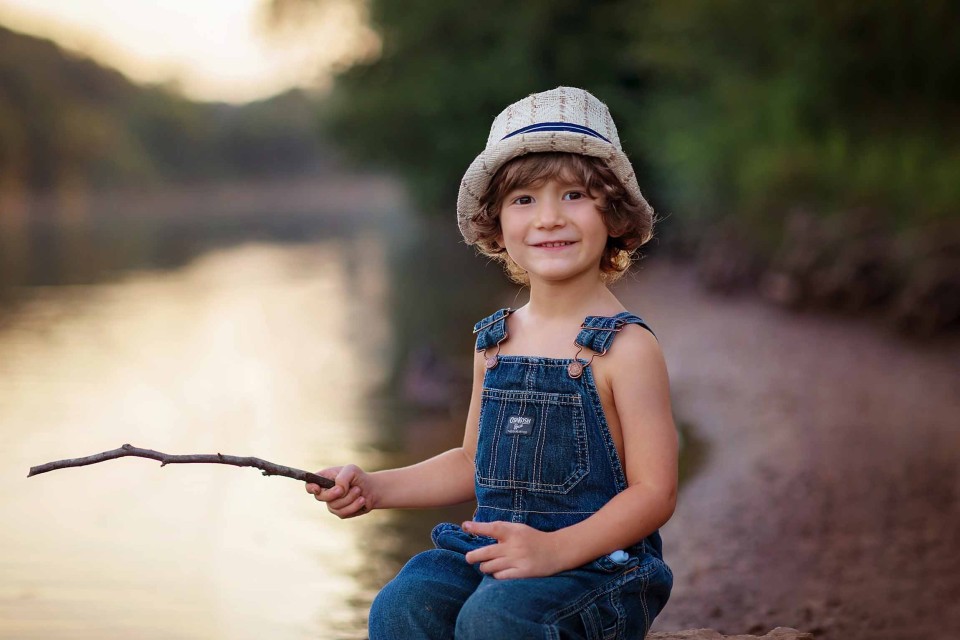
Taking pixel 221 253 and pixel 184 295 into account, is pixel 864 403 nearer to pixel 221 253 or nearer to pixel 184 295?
pixel 184 295

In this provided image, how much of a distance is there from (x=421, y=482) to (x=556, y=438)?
397mm

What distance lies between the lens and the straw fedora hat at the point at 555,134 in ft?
7.87

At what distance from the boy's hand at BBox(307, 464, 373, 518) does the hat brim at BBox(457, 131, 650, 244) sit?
61 cm

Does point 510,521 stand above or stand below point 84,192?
below

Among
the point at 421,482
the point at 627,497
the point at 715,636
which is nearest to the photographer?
the point at 627,497

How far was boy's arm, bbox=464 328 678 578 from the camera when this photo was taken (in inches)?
87.4

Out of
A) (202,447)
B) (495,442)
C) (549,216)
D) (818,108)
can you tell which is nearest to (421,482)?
(495,442)

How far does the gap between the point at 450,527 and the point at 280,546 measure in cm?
246

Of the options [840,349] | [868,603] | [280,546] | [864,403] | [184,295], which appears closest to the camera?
[868,603]

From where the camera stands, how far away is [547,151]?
7.99 feet

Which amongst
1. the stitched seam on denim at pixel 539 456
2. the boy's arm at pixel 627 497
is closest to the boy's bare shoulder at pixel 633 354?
the boy's arm at pixel 627 497

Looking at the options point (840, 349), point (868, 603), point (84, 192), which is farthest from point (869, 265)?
point (84, 192)

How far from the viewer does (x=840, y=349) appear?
796 cm

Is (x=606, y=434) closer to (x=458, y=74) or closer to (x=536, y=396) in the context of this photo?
(x=536, y=396)
